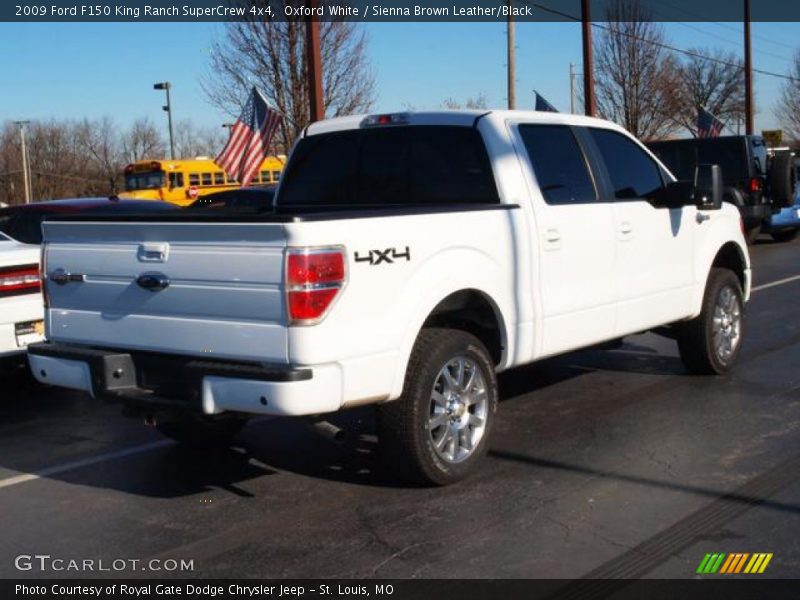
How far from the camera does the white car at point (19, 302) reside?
7.43 m

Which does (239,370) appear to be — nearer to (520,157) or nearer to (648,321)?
(520,157)

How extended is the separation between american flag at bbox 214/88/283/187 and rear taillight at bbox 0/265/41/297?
1000cm

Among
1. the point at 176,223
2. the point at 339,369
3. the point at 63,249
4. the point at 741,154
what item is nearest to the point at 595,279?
the point at 339,369

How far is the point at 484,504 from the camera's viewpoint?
202 inches

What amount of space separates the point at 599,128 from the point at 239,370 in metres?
3.50

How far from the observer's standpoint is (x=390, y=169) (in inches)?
252

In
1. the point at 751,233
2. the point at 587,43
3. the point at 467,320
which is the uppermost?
the point at 587,43

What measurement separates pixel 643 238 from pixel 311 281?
3.21 meters

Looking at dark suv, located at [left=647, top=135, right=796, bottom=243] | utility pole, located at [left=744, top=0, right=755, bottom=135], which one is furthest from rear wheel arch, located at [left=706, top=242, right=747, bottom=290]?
utility pole, located at [left=744, top=0, right=755, bottom=135]

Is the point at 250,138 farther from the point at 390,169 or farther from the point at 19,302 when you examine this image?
the point at 390,169

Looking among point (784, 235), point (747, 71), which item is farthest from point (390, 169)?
point (747, 71)

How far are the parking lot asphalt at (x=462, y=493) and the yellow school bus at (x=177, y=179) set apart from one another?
3002 centimetres

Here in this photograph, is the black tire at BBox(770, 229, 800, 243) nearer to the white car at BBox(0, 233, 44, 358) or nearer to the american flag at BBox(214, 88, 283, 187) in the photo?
the american flag at BBox(214, 88, 283, 187)
